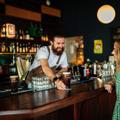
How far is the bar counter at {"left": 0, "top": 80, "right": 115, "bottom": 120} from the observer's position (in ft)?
Result: 6.18

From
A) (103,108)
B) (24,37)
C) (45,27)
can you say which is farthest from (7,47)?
(103,108)

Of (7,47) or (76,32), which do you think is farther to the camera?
(76,32)

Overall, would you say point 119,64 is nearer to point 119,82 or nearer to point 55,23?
point 119,82

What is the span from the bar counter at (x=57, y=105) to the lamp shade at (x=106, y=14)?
11.0 feet

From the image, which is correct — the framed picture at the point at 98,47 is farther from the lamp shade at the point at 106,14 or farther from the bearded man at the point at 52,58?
the bearded man at the point at 52,58

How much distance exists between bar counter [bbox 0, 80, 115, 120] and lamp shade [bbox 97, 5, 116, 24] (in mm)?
3360

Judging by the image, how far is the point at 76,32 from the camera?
719cm

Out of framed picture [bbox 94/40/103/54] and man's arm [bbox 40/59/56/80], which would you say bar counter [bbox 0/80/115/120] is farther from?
framed picture [bbox 94/40/103/54]

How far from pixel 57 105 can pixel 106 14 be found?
186 inches

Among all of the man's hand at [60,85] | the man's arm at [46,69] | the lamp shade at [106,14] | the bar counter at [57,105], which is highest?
the lamp shade at [106,14]

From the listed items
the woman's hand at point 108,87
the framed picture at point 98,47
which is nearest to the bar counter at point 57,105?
the woman's hand at point 108,87

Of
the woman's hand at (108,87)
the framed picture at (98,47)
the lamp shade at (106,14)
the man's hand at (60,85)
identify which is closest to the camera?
the man's hand at (60,85)

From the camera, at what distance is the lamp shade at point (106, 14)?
251 inches

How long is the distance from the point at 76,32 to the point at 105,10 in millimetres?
→ 1105
